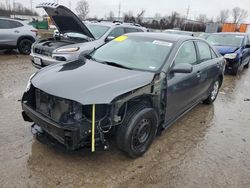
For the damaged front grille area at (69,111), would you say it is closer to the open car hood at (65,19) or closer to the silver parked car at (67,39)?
the silver parked car at (67,39)

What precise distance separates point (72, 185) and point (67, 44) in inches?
194

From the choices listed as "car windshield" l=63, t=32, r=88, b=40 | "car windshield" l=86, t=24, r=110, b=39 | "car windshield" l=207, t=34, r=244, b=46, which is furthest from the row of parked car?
"car windshield" l=207, t=34, r=244, b=46

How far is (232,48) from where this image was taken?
930 centimetres

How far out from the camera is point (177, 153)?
136 inches

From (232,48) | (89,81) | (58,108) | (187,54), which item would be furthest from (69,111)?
(232,48)

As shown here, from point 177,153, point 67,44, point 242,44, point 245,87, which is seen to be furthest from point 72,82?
point 242,44

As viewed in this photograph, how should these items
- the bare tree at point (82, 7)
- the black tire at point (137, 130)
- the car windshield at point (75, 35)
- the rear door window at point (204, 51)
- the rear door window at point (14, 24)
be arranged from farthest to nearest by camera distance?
the bare tree at point (82, 7) → the rear door window at point (14, 24) → the car windshield at point (75, 35) → the rear door window at point (204, 51) → the black tire at point (137, 130)

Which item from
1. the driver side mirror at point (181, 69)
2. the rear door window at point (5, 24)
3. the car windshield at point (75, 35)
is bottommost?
the driver side mirror at point (181, 69)

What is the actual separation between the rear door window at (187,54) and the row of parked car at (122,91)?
2 cm

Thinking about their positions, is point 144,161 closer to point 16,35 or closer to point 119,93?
point 119,93

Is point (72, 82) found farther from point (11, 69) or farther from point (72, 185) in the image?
point (11, 69)

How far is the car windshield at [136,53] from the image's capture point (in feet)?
11.5

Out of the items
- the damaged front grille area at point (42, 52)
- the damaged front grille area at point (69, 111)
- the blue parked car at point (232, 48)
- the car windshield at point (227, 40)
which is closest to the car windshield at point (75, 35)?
the damaged front grille area at point (42, 52)

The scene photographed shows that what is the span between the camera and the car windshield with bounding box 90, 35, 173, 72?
138 inches
